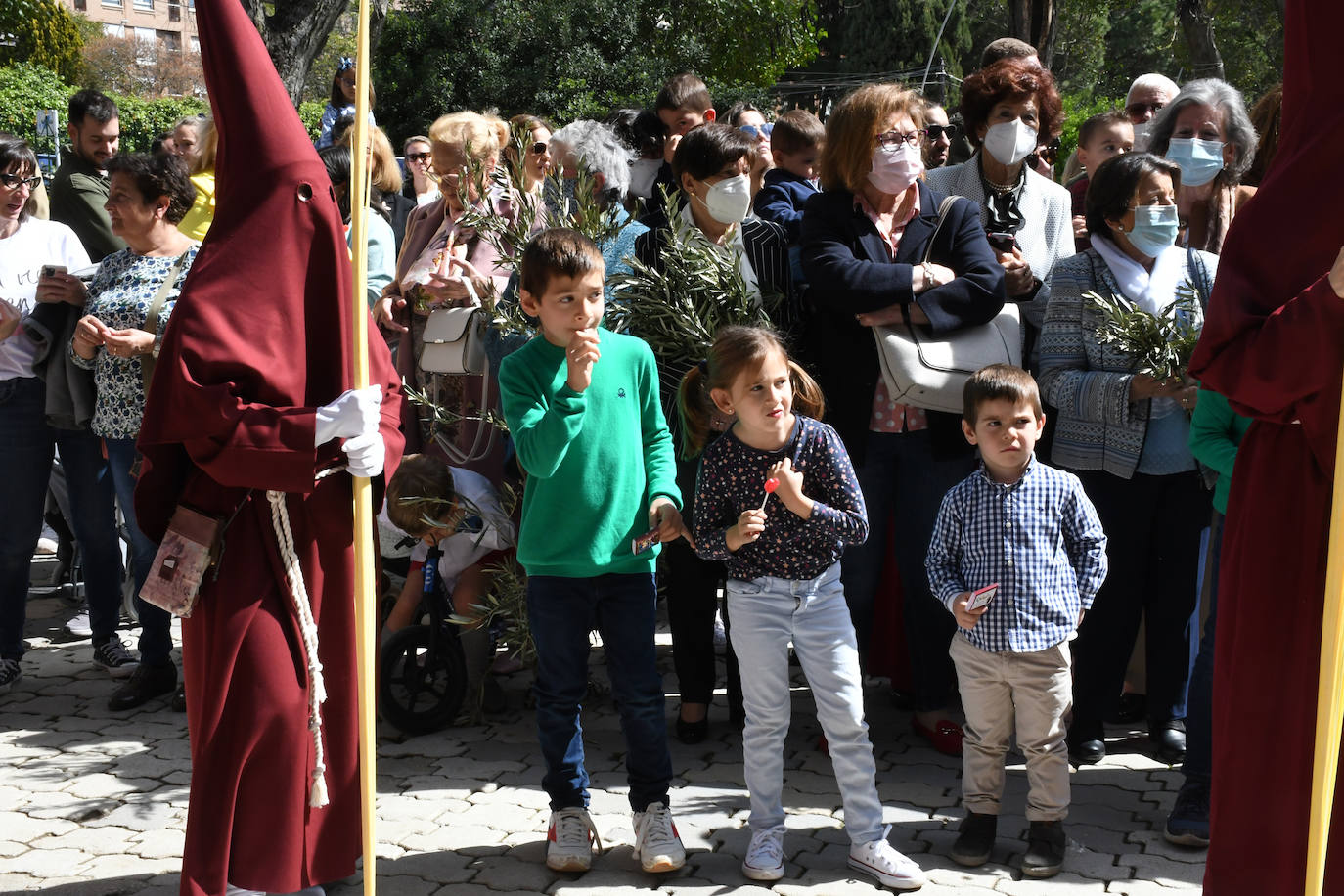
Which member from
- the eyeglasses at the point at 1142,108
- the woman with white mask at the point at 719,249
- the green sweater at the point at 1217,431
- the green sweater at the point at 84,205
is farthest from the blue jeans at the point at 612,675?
the eyeglasses at the point at 1142,108

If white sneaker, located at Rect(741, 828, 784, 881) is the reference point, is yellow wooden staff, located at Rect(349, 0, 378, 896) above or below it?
above

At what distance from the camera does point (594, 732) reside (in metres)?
5.30

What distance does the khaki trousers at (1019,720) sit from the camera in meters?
4.02

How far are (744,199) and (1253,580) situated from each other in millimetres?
2590

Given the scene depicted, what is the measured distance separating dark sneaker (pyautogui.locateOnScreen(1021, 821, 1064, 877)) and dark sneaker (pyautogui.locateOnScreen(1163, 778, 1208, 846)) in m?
0.37

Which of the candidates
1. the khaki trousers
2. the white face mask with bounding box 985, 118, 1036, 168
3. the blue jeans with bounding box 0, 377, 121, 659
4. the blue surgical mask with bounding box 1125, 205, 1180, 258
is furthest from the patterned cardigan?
the blue jeans with bounding box 0, 377, 121, 659

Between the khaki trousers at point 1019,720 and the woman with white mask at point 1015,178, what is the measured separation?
1558mm

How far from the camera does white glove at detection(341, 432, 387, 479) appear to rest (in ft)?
10.7

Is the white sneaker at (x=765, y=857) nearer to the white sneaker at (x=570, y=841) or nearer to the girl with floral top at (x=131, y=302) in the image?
the white sneaker at (x=570, y=841)

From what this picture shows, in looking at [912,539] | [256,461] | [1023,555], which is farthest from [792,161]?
[256,461]

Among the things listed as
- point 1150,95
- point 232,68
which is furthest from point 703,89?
point 232,68

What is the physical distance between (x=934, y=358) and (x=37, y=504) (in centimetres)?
397

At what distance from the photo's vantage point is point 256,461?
3.31m

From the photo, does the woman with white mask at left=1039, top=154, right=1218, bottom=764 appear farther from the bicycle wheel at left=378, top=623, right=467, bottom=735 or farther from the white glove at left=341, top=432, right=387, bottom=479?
the white glove at left=341, top=432, right=387, bottom=479
